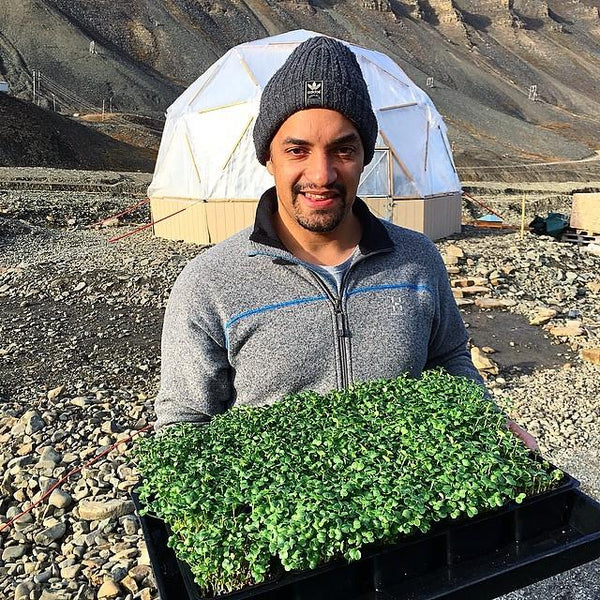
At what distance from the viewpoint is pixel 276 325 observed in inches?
92.9

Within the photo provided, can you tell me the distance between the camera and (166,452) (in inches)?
76.8

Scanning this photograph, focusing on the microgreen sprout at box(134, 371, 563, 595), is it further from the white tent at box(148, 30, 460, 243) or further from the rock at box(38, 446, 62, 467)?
the white tent at box(148, 30, 460, 243)

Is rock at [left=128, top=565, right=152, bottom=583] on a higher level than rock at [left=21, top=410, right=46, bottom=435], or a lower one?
lower

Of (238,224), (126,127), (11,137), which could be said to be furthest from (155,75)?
(238,224)

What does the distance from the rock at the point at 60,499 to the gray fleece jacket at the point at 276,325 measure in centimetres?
270

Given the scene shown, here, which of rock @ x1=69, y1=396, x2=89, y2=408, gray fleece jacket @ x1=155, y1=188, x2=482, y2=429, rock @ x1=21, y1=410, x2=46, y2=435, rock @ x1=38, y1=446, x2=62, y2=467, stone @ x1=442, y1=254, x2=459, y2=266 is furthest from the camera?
stone @ x1=442, y1=254, x2=459, y2=266

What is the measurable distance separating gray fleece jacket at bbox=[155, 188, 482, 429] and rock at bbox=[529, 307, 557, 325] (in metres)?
6.99

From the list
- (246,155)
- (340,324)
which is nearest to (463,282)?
(246,155)

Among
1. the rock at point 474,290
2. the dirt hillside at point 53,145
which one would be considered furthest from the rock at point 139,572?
the dirt hillside at point 53,145

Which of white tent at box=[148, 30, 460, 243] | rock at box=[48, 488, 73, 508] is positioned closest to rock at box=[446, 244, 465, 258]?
white tent at box=[148, 30, 460, 243]

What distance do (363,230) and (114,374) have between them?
5338 millimetres

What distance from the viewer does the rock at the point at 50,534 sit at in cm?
419

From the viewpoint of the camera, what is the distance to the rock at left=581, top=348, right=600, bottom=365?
7238 mm

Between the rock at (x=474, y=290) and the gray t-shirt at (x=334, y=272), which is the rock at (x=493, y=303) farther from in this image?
the gray t-shirt at (x=334, y=272)
